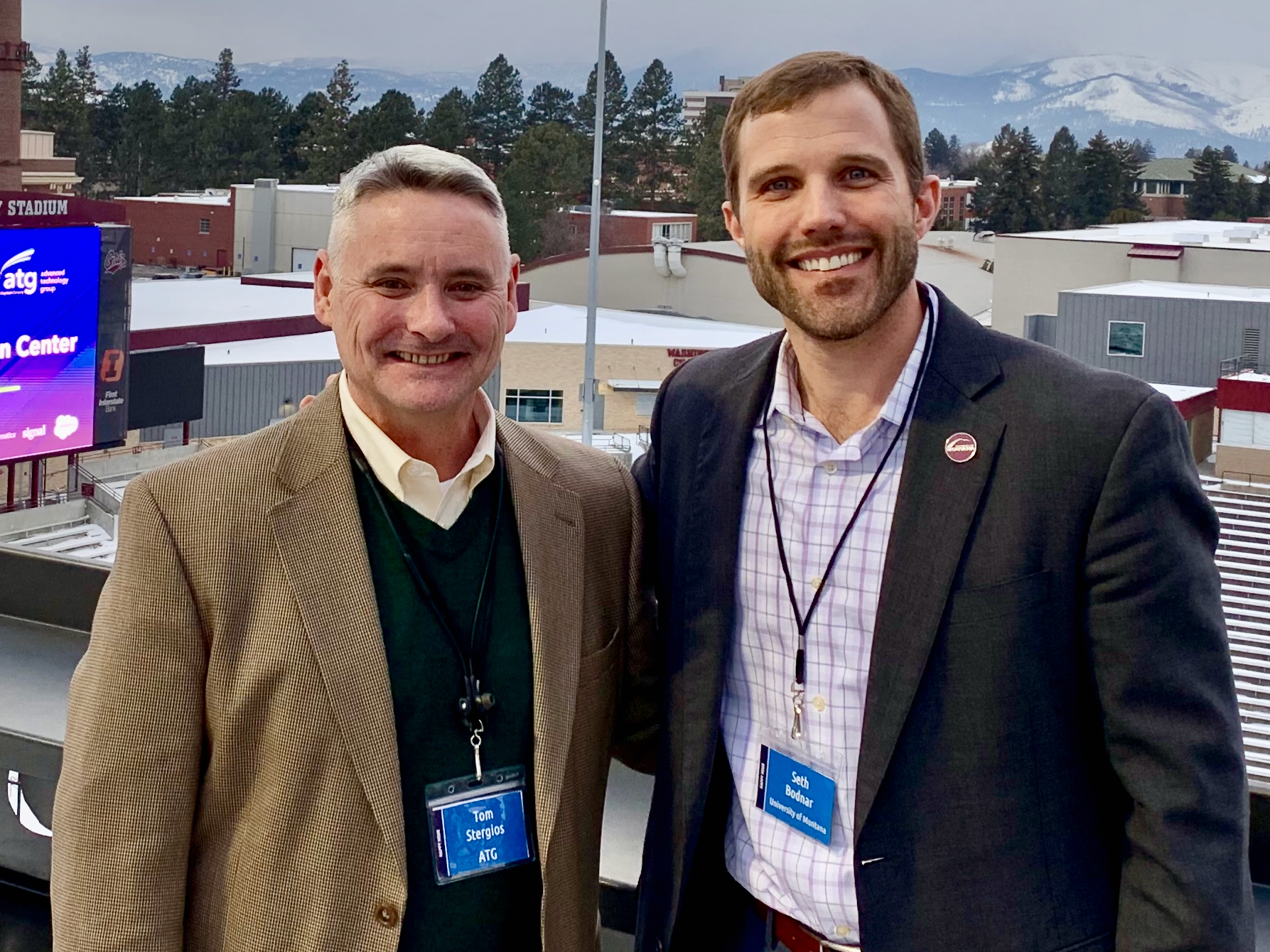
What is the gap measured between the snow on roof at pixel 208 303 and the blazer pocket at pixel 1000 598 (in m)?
15.9

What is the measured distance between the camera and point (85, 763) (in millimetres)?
1011

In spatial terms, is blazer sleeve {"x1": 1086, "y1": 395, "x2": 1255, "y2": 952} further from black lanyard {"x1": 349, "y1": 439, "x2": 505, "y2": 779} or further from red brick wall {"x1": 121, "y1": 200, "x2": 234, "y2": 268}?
red brick wall {"x1": 121, "y1": 200, "x2": 234, "y2": 268}

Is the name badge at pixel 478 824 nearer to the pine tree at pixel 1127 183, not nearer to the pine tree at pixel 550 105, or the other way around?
the pine tree at pixel 1127 183

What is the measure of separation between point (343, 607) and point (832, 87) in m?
0.47

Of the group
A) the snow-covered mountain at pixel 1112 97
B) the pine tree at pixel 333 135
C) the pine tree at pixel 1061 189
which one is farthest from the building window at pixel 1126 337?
the snow-covered mountain at pixel 1112 97

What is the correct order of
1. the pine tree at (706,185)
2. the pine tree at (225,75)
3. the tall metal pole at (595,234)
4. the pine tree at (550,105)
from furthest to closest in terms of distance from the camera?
the pine tree at (225,75)
the pine tree at (550,105)
the pine tree at (706,185)
the tall metal pole at (595,234)

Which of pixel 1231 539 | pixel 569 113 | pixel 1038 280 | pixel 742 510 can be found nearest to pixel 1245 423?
pixel 1231 539

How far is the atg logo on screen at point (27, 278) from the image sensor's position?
12.2m

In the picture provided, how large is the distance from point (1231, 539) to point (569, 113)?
99.7 ft

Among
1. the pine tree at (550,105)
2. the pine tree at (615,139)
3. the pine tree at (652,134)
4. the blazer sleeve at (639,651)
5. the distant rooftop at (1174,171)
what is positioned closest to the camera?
the blazer sleeve at (639,651)

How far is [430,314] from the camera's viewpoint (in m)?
1.04

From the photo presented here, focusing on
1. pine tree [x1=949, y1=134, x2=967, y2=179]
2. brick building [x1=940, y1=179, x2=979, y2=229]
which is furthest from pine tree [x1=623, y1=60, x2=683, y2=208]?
pine tree [x1=949, y1=134, x2=967, y2=179]

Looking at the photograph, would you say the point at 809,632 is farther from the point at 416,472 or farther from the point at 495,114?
the point at 495,114

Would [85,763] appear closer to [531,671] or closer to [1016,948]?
[531,671]
